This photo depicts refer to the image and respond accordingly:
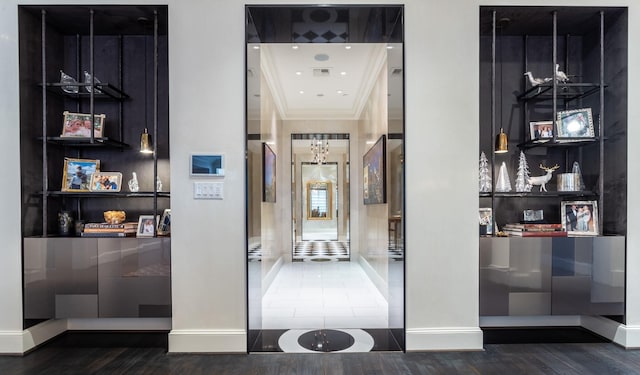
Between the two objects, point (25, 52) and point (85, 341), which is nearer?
point (25, 52)

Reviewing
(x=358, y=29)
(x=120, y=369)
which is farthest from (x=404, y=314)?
(x=358, y=29)

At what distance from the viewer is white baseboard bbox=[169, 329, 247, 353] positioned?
255 centimetres

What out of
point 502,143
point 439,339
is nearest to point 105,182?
point 439,339

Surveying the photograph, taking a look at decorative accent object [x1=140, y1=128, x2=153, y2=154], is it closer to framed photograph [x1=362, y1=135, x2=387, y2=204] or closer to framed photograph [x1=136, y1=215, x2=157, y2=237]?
framed photograph [x1=136, y1=215, x2=157, y2=237]

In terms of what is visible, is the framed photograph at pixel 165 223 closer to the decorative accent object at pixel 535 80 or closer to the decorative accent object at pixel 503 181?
the decorative accent object at pixel 503 181

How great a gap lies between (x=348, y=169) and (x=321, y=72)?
249cm

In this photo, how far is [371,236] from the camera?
530 centimetres

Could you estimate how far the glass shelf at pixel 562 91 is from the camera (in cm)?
272

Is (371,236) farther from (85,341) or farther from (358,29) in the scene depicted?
(85,341)

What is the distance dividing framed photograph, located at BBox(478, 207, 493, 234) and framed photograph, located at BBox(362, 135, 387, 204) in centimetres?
128

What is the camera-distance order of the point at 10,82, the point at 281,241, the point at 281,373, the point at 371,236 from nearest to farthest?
the point at 281,373 → the point at 10,82 → the point at 371,236 → the point at 281,241

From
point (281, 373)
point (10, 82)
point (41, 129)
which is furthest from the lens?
point (41, 129)

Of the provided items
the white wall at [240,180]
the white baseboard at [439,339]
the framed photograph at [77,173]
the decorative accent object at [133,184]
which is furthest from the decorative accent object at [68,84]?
the white baseboard at [439,339]

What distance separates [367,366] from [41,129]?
2.89 m
